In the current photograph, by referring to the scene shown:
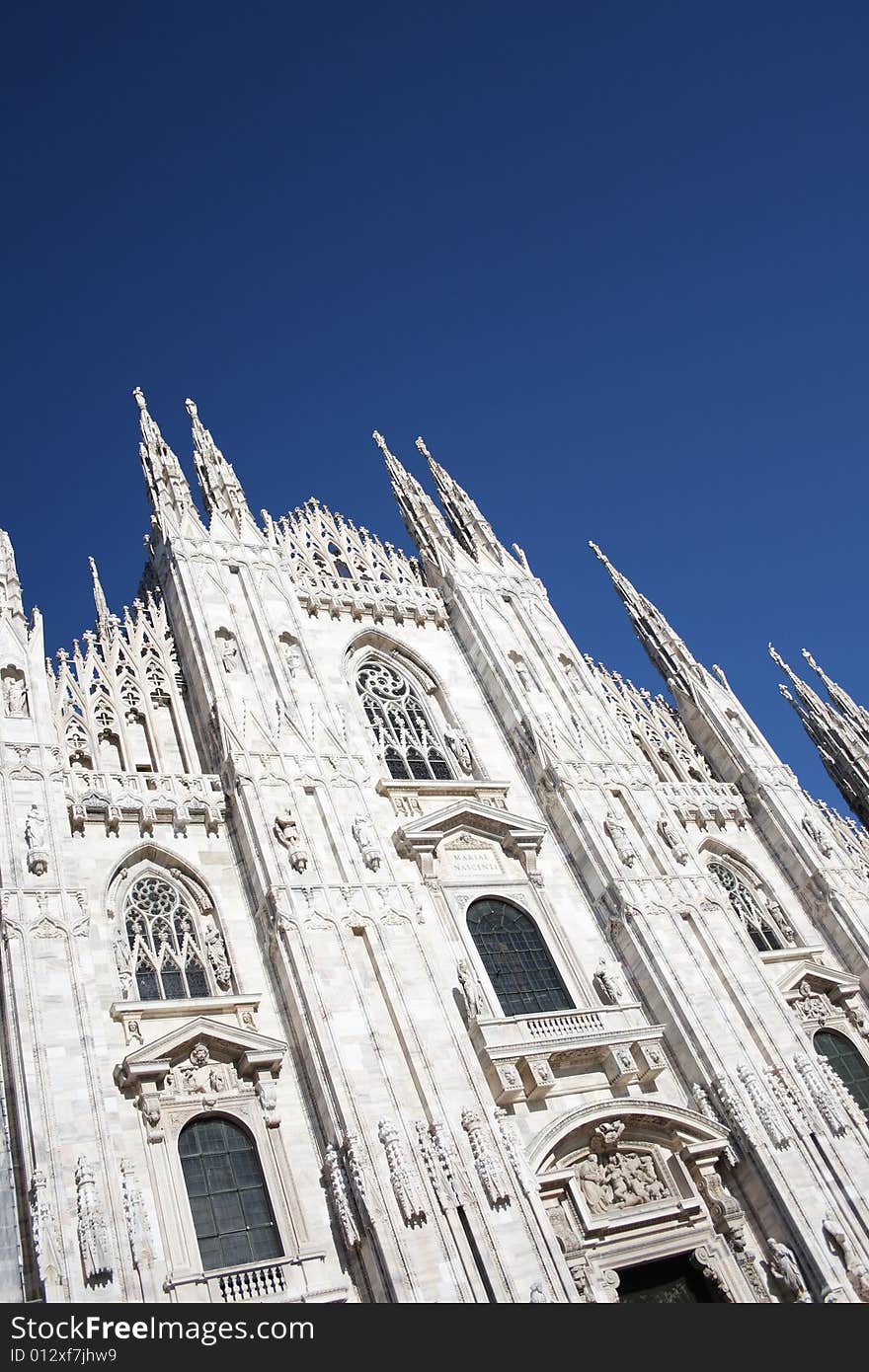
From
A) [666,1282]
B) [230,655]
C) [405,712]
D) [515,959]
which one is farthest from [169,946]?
[666,1282]

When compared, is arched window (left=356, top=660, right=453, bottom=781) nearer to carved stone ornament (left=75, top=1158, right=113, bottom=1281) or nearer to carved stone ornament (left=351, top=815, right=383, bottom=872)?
carved stone ornament (left=351, top=815, right=383, bottom=872)

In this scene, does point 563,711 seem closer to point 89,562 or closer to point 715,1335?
point 89,562

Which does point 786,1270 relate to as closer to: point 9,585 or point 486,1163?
point 486,1163

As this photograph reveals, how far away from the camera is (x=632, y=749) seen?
92.5 ft

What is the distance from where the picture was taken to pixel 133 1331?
13109mm

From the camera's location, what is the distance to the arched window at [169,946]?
64.0ft

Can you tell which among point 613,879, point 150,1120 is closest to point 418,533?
point 613,879

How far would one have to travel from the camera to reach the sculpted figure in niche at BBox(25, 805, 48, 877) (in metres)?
18.9

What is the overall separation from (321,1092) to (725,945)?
9.82 metres

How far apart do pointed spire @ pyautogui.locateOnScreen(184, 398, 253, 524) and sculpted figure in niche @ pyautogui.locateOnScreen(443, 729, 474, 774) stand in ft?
25.6

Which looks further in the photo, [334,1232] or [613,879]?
[613,879]

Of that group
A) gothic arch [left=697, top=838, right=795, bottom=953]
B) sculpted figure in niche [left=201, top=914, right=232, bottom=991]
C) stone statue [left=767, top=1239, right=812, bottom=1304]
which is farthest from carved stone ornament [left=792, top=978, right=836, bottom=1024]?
sculpted figure in niche [left=201, top=914, right=232, bottom=991]

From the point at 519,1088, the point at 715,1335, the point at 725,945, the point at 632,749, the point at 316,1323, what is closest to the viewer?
the point at 316,1323

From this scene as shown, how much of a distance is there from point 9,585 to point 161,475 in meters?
6.25
